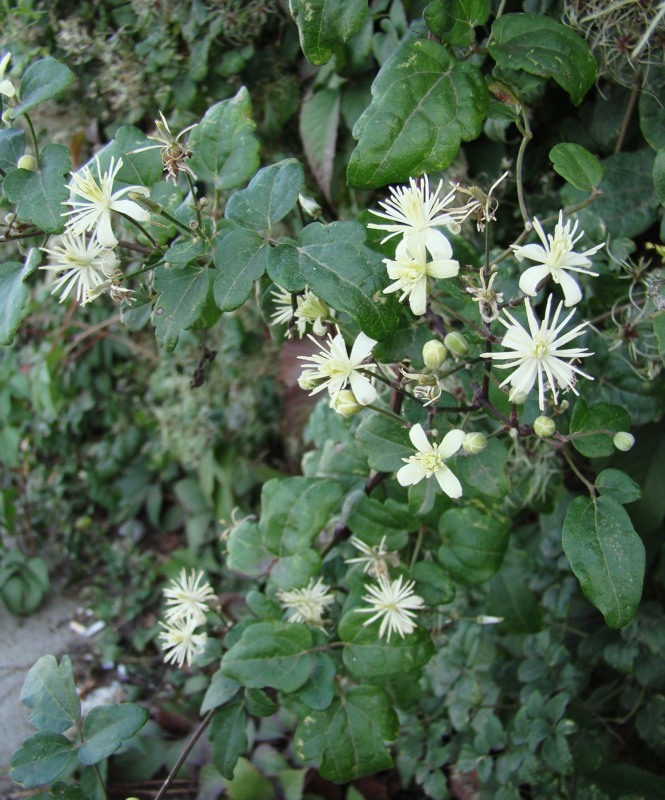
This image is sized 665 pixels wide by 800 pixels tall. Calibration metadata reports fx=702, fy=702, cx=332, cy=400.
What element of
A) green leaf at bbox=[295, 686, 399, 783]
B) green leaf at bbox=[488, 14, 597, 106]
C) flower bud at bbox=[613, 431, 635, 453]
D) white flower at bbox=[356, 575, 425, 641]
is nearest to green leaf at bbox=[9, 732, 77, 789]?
green leaf at bbox=[295, 686, 399, 783]

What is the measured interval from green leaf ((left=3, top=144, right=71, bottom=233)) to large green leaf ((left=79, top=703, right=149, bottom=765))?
575mm

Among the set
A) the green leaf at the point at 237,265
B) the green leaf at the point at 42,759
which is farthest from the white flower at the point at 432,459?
the green leaf at the point at 42,759

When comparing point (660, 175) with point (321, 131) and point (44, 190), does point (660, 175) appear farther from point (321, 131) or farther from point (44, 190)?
point (321, 131)

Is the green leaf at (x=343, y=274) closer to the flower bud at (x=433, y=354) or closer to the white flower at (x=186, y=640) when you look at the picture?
the flower bud at (x=433, y=354)

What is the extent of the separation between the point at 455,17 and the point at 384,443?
473mm

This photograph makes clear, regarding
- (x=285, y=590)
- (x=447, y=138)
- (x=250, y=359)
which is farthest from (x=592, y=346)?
(x=250, y=359)

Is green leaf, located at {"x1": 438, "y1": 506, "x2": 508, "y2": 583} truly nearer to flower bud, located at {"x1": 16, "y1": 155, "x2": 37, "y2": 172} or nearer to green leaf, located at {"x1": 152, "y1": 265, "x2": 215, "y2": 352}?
green leaf, located at {"x1": 152, "y1": 265, "x2": 215, "y2": 352}

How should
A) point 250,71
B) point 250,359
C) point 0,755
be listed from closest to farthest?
point 250,71 < point 0,755 < point 250,359

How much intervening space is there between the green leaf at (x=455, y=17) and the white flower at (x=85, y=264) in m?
0.42

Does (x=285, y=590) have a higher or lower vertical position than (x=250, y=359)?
higher

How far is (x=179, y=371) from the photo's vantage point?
2.10 metres

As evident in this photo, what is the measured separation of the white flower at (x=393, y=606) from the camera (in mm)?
867

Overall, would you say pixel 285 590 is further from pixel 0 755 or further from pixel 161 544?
pixel 161 544

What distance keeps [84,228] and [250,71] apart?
945 mm
